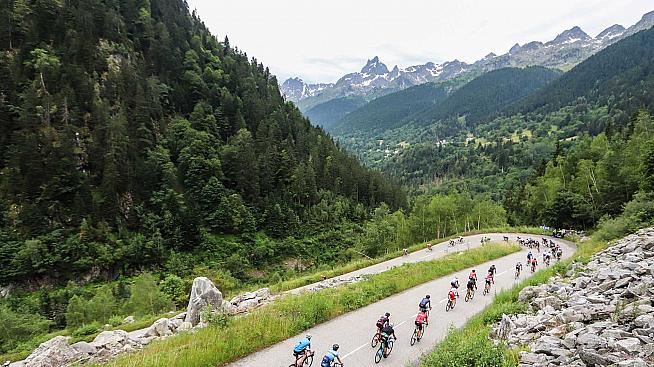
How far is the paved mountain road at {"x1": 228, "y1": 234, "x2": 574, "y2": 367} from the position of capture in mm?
14023

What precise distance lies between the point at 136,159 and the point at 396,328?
207ft

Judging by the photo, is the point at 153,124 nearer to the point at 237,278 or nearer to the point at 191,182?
the point at 191,182

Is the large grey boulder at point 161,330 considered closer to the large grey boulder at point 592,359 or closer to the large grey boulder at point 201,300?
the large grey boulder at point 201,300

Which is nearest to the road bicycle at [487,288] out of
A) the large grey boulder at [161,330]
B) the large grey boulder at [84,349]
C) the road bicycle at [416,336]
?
the road bicycle at [416,336]

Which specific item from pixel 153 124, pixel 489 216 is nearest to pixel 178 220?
pixel 153 124

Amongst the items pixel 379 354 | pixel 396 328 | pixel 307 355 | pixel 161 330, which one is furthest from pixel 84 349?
pixel 396 328

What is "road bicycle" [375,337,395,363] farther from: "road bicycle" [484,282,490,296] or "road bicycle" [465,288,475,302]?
"road bicycle" [484,282,490,296]

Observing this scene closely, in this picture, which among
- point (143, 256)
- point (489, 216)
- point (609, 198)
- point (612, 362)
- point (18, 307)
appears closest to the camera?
point (612, 362)

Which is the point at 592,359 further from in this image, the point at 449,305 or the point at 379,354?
the point at 449,305

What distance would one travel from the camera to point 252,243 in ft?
233

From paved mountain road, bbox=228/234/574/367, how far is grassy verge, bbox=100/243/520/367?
396 millimetres

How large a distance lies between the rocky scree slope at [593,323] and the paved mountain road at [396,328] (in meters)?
4.02

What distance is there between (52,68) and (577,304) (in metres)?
79.4

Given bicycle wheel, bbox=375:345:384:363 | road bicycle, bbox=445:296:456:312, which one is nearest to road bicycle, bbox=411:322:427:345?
bicycle wheel, bbox=375:345:384:363
